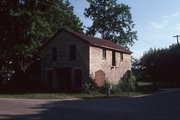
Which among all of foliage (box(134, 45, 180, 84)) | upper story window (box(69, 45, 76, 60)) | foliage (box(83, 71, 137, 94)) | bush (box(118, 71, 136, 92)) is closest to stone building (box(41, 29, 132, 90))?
upper story window (box(69, 45, 76, 60))

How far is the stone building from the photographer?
1276 inches

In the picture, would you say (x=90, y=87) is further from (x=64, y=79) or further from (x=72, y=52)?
(x=72, y=52)

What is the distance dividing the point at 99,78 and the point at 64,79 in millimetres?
4386

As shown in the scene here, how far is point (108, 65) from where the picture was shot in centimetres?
3588

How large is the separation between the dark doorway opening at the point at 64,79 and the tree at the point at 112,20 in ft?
73.2

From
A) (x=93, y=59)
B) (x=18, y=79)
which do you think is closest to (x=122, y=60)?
(x=93, y=59)

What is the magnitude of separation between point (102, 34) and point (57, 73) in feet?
75.3

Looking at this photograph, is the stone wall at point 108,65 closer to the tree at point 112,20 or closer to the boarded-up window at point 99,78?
the boarded-up window at point 99,78

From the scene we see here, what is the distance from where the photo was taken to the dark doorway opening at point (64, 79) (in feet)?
111

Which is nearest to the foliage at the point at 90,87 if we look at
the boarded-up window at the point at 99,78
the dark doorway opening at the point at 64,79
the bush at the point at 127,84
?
the boarded-up window at the point at 99,78

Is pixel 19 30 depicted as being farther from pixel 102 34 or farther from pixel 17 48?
pixel 102 34

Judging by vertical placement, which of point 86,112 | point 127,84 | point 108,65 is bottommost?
point 86,112

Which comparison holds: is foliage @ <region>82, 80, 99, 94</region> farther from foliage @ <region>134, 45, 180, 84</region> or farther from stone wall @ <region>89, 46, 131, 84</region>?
foliage @ <region>134, 45, 180, 84</region>

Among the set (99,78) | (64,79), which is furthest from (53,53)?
(99,78)
